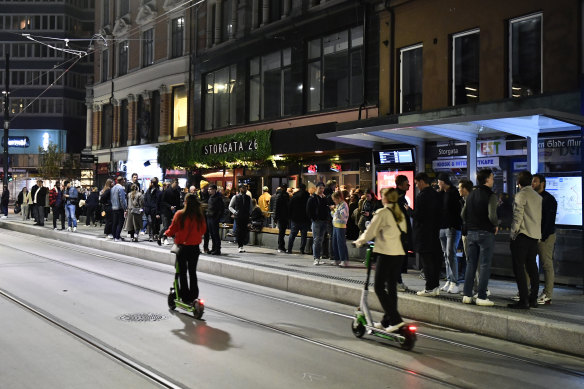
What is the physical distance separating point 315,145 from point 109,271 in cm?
959

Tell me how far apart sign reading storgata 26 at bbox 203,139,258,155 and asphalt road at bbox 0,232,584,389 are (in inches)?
560

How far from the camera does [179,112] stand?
3156cm

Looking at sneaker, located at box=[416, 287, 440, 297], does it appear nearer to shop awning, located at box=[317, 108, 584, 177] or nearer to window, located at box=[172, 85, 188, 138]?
shop awning, located at box=[317, 108, 584, 177]

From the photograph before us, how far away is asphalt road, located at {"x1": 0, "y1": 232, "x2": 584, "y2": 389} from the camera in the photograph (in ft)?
18.5

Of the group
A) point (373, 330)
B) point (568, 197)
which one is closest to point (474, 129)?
point (568, 197)

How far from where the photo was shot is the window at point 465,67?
15742mm

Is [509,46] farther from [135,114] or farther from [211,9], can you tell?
[135,114]

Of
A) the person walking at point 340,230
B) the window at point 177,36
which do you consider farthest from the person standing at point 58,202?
the person walking at point 340,230

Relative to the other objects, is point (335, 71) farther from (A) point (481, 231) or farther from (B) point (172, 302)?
(B) point (172, 302)

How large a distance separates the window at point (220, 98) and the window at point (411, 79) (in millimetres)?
10767

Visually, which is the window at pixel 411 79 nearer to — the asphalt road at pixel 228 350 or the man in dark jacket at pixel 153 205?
the man in dark jacket at pixel 153 205

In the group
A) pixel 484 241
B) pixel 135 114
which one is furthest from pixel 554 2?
pixel 135 114

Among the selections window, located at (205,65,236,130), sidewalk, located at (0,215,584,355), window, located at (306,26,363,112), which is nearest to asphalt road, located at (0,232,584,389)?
sidewalk, located at (0,215,584,355)

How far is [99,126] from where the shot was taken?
39.5 meters
